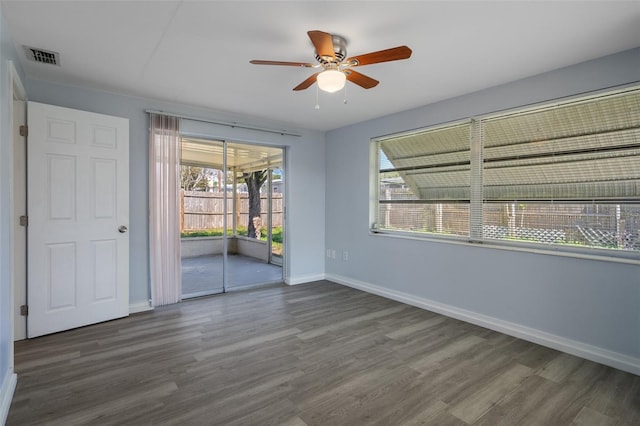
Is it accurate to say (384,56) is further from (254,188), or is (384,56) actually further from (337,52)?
(254,188)

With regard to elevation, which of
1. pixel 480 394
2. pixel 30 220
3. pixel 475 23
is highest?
pixel 475 23

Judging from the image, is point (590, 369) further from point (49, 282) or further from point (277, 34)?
point (49, 282)

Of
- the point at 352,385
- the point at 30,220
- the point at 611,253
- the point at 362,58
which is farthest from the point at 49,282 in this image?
the point at 611,253

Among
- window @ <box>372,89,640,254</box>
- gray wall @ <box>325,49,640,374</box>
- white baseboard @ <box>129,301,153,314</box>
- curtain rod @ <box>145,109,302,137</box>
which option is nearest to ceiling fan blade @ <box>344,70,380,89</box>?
gray wall @ <box>325,49,640,374</box>

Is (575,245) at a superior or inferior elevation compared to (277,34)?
inferior

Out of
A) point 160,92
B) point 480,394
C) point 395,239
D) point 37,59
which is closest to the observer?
point 480,394

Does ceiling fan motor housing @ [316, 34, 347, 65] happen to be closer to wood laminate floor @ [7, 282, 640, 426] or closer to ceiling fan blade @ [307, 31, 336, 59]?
ceiling fan blade @ [307, 31, 336, 59]

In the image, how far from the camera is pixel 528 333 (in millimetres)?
3051

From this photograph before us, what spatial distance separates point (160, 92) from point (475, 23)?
3175mm

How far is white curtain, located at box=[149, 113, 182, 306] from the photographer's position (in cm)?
382

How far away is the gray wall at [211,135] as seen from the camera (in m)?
3.47

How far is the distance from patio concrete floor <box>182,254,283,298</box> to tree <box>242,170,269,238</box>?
77 cm

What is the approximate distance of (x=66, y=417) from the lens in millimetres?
1909

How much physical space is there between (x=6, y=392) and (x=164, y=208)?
224 centimetres
